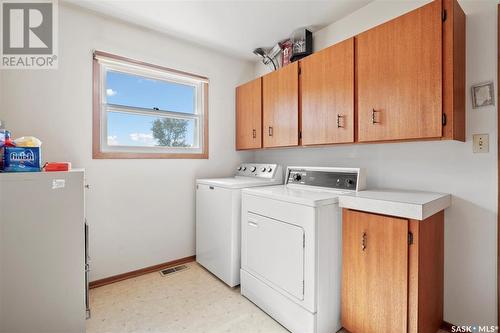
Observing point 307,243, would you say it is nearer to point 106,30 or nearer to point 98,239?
point 98,239

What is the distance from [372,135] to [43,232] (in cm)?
220

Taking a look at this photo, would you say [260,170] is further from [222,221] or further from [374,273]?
[374,273]

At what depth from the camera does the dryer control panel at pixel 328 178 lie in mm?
1885

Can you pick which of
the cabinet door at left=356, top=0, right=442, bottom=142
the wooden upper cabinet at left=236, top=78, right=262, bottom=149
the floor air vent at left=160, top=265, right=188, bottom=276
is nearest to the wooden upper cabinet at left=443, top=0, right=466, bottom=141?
the cabinet door at left=356, top=0, right=442, bottom=142

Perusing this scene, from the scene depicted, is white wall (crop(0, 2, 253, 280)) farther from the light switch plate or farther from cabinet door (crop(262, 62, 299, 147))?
the light switch plate

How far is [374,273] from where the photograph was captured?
1.47 meters

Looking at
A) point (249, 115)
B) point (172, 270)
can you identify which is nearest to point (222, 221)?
point (172, 270)

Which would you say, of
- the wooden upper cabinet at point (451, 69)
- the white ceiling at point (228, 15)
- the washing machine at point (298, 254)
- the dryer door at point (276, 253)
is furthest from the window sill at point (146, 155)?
the wooden upper cabinet at point (451, 69)

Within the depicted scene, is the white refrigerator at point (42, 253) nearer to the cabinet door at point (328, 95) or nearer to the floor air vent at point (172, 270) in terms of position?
the floor air vent at point (172, 270)

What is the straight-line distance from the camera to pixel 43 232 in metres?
1.41

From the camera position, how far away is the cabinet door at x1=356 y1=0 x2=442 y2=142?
4.63ft

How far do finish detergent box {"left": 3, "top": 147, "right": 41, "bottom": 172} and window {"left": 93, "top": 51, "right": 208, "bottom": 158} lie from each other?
2.58ft

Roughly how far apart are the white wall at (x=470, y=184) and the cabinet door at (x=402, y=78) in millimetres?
369

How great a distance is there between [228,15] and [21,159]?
194cm
